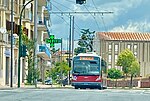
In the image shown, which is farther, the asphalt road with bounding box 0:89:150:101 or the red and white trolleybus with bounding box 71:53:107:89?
the red and white trolleybus with bounding box 71:53:107:89

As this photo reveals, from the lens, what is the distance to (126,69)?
127250 mm

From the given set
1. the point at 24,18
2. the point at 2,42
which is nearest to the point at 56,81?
the point at 24,18

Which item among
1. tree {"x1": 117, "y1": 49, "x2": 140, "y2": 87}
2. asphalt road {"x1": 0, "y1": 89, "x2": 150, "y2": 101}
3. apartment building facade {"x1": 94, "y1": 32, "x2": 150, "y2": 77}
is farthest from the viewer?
apartment building facade {"x1": 94, "y1": 32, "x2": 150, "y2": 77}

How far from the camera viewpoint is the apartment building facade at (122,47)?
5906 inches

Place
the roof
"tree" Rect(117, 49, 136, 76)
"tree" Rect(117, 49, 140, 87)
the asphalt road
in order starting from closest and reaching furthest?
the asphalt road < "tree" Rect(117, 49, 140, 87) < "tree" Rect(117, 49, 136, 76) < the roof

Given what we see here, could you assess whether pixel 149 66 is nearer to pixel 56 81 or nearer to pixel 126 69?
pixel 126 69

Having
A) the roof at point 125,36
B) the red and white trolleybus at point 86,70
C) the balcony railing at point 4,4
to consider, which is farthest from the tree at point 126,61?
the red and white trolleybus at point 86,70

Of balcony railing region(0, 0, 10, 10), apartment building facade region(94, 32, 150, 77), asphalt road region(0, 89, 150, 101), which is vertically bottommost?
asphalt road region(0, 89, 150, 101)

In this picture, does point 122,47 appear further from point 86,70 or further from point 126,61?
point 86,70

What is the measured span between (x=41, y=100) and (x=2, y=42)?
32703 millimetres

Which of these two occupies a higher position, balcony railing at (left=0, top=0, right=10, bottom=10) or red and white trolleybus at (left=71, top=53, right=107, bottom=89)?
balcony railing at (left=0, top=0, right=10, bottom=10)

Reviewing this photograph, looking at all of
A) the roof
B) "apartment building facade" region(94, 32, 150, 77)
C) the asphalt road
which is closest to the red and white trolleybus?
the asphalt road

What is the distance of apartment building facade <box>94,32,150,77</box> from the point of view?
492 ft

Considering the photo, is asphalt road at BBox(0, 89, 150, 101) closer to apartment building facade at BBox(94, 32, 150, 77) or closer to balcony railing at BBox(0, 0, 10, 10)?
balcony railing at BBox(0, 0, 10, 10)
